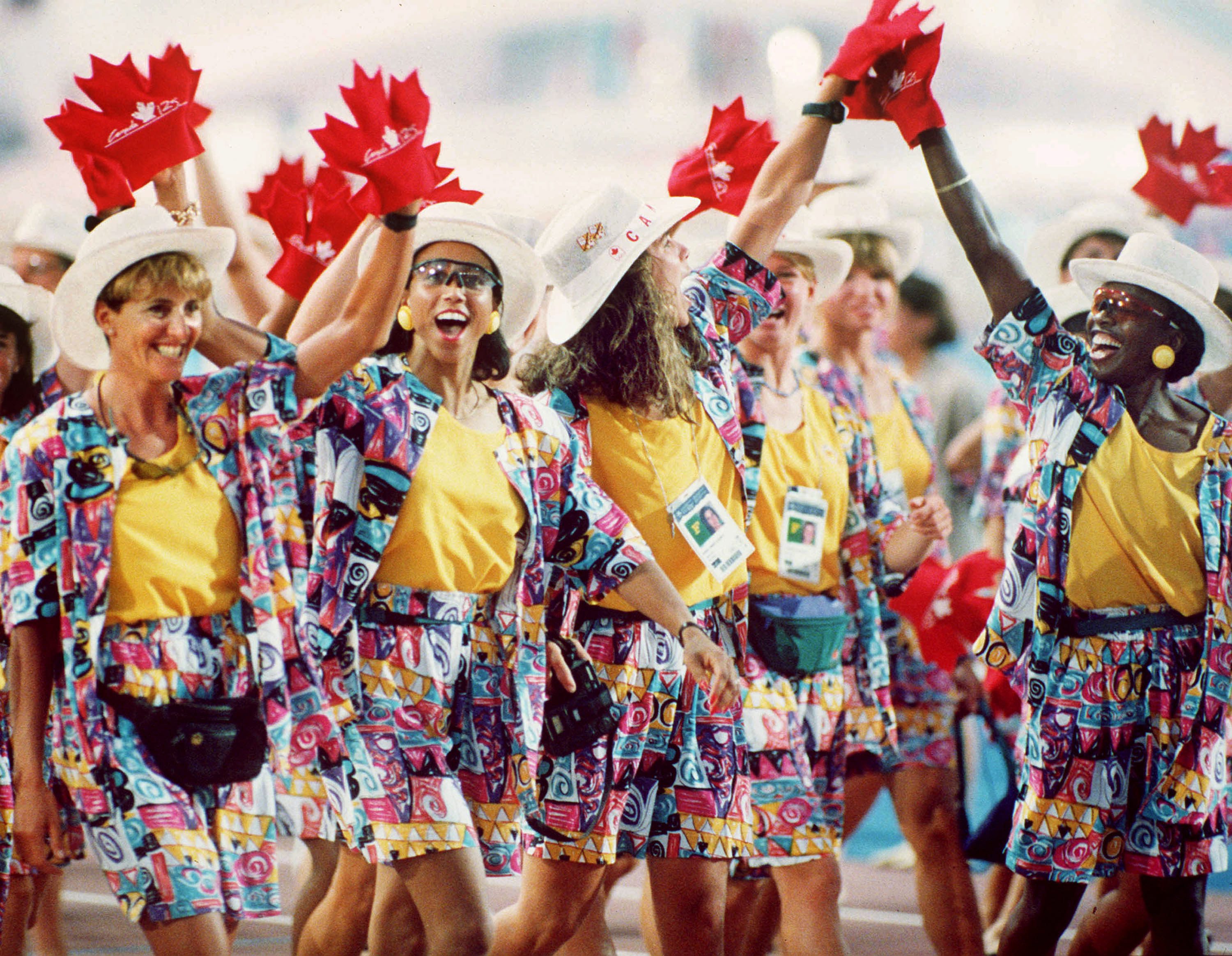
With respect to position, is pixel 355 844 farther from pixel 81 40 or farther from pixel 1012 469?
pixel 81 40

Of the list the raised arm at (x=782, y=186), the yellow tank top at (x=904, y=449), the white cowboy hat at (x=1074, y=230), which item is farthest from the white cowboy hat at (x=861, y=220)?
the raised arm at (x=782, y=186)

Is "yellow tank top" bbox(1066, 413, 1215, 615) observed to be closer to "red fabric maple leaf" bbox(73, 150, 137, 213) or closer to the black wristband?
the black wristband

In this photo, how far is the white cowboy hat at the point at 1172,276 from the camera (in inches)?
193

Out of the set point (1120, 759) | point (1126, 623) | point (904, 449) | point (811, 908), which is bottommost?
point (811, 908)

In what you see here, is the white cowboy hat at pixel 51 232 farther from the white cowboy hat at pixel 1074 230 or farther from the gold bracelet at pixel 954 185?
the white cowboy hat at pixel 1074 230

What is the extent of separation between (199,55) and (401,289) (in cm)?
704

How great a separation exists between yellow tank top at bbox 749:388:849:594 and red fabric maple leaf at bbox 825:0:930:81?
3.70 ft

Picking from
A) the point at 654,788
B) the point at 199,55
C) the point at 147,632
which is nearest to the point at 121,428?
the point at 147,632

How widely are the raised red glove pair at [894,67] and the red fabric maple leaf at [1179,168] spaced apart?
1.84m

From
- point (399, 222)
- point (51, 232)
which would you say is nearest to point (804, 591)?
point (399, 222)

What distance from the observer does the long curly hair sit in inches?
185

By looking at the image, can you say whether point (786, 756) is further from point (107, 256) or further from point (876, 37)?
point (107, 256)

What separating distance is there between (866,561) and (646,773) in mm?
1426

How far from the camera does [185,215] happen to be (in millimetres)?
4820
